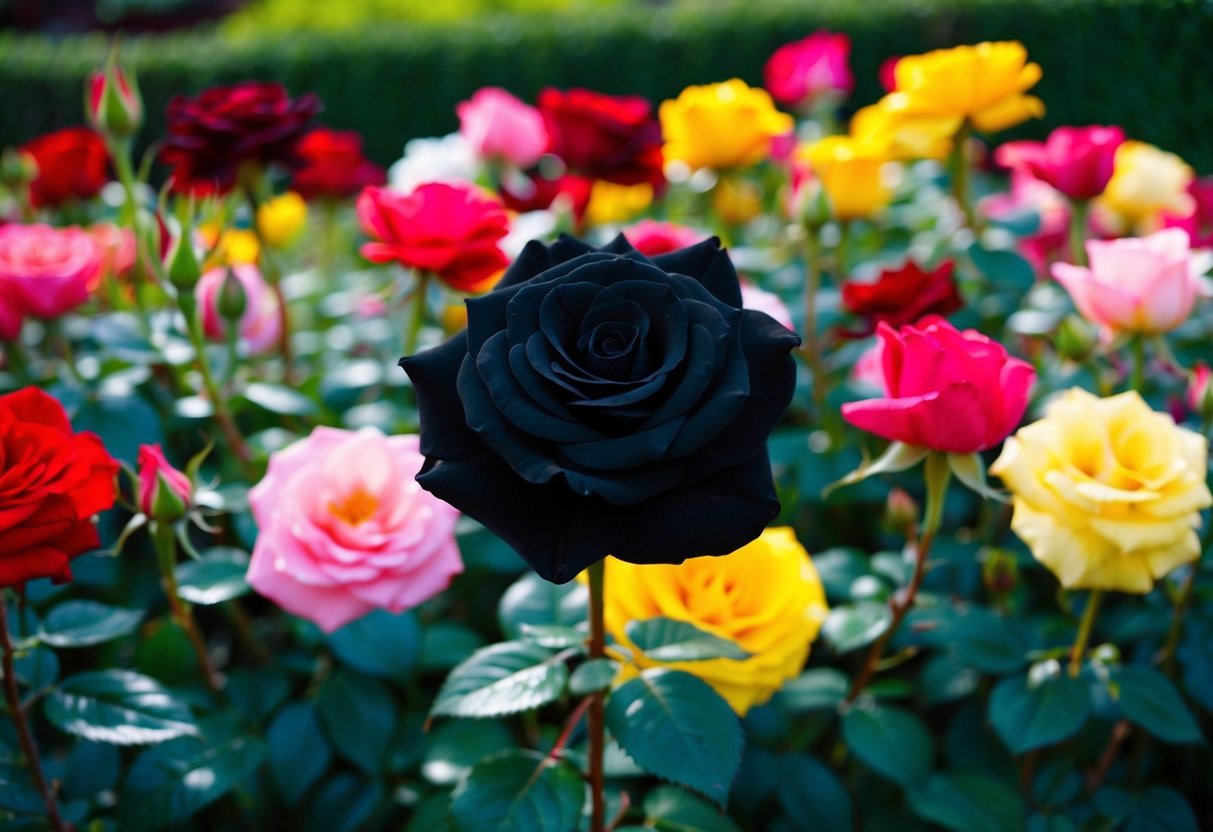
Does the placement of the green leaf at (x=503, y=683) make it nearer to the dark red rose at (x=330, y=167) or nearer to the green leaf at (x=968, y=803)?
the green leaf at (x=968, y=803)

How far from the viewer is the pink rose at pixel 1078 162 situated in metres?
1.27

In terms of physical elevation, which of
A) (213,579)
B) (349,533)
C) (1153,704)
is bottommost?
(1153,704)

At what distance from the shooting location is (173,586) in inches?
38.5

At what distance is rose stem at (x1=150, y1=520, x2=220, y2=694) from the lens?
37.0 inches

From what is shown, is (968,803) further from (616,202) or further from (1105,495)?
(616,202)

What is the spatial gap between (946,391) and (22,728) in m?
0.87

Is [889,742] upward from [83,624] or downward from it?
downward

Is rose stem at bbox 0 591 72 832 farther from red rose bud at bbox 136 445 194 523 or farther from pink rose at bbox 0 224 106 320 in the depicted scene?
pink rose at bbox 0 224 106 320

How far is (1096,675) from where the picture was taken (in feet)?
3.30

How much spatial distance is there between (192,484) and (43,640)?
197 mm

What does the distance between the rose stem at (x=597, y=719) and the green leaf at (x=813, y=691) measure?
284mm

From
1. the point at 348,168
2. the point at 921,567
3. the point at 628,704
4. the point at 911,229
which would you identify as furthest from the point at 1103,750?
the point at 348,168

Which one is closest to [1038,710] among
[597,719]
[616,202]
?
[597,719]

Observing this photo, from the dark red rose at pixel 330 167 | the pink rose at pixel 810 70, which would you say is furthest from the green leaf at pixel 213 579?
the pink rose at pixel 810 70
